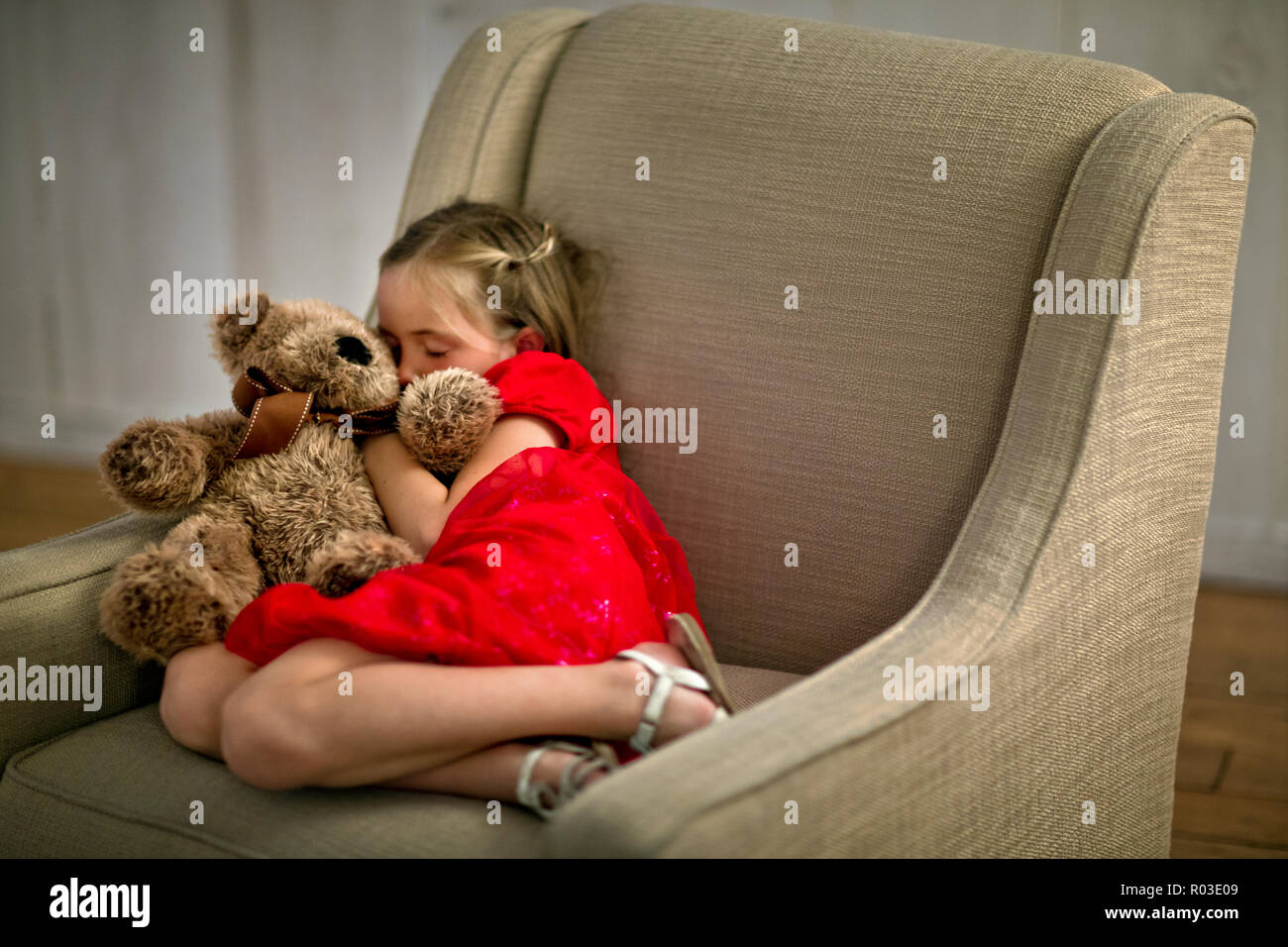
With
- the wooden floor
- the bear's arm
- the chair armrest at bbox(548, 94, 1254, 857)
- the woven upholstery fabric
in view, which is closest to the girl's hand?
the bear's arm

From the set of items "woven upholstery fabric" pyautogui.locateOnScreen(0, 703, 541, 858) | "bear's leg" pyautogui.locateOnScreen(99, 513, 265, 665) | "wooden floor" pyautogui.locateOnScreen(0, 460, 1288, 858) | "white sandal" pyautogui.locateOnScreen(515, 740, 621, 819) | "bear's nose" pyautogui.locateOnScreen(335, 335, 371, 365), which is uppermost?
"bear's nose" pyautogui.locateOnScreen(335, 335, 371, 365)

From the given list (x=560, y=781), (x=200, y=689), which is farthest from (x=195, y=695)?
(x=560, y=781)

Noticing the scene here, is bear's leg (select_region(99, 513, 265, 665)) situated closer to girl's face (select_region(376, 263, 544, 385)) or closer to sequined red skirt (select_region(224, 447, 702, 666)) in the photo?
sequined red skirt (select_region(224, 447, 702, 666))

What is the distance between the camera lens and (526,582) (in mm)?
964

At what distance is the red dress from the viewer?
0.92 meters

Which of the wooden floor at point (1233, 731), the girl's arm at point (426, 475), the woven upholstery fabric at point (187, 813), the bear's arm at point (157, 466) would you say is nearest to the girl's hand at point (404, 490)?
the girl's arm at point (426, 475)

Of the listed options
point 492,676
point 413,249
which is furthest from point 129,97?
point 492,676

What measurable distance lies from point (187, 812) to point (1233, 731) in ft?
5.07

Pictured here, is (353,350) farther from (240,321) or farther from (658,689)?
(658,689)

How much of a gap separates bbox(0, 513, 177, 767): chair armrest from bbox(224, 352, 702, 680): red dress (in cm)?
14

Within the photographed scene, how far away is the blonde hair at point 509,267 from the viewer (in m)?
1.23

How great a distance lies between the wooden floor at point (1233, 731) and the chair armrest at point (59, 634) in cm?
104

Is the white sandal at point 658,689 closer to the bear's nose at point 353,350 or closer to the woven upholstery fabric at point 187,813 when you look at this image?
the woven upholstery fabric at point 187,813
